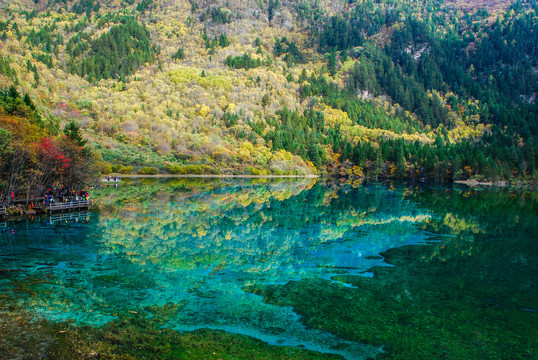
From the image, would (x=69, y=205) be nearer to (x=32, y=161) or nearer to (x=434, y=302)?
(x=32, y=161)

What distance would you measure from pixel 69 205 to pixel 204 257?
2377cm

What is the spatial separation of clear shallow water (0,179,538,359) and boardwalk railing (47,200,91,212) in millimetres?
2260

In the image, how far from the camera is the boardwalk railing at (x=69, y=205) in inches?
1509

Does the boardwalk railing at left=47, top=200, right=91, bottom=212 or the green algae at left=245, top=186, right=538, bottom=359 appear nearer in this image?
the green algae at left=245, top=186, right=538, bottom=359

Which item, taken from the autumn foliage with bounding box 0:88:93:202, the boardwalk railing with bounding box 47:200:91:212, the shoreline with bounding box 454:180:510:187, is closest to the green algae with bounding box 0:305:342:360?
the autumn foliage with bounding box 0:88:93:202

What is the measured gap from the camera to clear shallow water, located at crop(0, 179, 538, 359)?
1409 cm

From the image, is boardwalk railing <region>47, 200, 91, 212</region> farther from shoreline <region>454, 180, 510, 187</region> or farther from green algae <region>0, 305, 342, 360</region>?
shoreline <region>454, 180, 510, 187</region>

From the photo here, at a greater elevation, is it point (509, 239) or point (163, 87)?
point (163, 87)

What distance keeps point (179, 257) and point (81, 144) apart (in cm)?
3638

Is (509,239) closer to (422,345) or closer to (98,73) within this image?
(422,345)

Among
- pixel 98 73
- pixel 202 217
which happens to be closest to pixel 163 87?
pixel 98 73

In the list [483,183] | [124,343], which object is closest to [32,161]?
[124,343]

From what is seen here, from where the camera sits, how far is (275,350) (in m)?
11.7

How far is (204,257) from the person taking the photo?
22797mm
